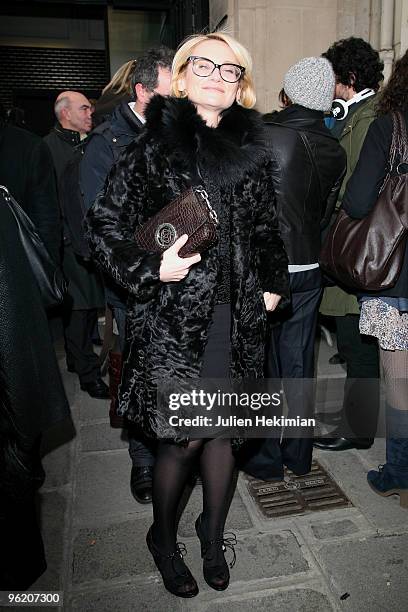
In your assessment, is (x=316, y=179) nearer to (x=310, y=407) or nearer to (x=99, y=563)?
(x=310, y=407)

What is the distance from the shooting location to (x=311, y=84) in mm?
2883

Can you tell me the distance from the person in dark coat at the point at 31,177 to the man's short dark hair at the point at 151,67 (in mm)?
655

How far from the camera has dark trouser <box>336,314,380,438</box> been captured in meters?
3.46

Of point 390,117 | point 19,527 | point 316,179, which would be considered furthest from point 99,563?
point 390,117

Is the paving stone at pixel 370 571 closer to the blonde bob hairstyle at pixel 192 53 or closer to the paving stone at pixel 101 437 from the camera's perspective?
the paving stone at pixel 101 437

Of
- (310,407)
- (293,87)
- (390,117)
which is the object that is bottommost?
(310,407)

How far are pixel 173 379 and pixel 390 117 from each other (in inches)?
59.3

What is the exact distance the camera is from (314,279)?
3.09 m

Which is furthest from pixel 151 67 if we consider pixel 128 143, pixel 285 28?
pixel 285 28

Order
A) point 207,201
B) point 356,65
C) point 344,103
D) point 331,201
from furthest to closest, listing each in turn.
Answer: point 344,103 → point 356,65 → point 331,201 → point 207,201

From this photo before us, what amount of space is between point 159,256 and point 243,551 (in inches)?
57.2

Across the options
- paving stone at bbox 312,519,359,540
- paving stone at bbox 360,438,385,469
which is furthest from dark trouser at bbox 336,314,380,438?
paving stone at bbox 312,519,359,540

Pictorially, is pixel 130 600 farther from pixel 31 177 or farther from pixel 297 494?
pixel 31 177

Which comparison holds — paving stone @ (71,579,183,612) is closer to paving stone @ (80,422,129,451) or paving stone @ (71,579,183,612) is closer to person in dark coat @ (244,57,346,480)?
person in dark coat @ (244,57,346,480)
